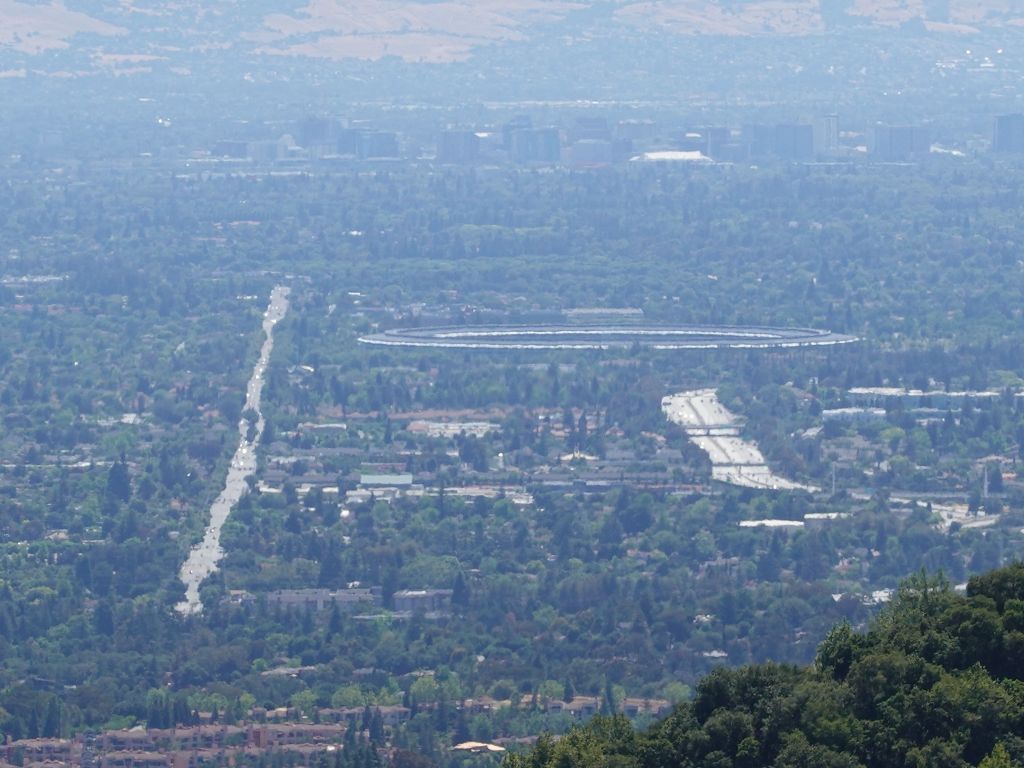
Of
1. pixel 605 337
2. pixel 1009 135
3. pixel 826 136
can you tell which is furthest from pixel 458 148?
pixel 605 337

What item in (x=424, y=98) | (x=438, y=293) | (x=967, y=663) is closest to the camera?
(x=967, y=663)

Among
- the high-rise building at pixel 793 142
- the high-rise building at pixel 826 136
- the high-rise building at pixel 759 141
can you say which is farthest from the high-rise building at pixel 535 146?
the high-rise building at pixel 826 136

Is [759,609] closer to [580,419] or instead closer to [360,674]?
[360,674]

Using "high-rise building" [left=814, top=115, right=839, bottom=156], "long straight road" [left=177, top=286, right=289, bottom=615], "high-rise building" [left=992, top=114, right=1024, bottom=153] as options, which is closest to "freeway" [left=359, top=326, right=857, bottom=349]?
"long straight road" [left=177, top=286, right=289, bottom=615]

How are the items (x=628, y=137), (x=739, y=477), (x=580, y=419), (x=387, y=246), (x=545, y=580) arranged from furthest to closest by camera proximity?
(x=628, y=137)
(x=387, y=246)
(x=580, y=419)
(x=739, y=477)
(x=545, y=580)

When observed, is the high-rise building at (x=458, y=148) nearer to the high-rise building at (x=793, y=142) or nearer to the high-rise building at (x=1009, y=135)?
the high-rise building at (x=793, y=142)

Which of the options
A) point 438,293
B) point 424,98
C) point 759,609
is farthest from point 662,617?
point 424,98

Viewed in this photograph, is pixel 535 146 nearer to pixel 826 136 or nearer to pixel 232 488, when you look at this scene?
pixel 826 136

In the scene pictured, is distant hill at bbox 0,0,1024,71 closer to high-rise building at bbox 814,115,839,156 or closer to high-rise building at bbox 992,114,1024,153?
high-rise building at bbox 814,115,839,156
